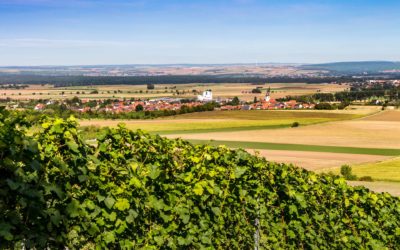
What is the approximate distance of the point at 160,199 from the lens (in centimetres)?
650

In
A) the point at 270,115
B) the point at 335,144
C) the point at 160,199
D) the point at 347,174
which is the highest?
the point at 160,199

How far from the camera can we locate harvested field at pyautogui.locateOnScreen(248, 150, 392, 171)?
5075 centimetres

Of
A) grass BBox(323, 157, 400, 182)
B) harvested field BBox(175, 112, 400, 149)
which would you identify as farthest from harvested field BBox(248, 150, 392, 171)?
harvested field BBox(175, 112, 400, 149)

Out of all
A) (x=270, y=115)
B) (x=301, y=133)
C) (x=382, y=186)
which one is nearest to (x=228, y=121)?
(x=270, y=115)

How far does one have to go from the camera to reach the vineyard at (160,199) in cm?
445

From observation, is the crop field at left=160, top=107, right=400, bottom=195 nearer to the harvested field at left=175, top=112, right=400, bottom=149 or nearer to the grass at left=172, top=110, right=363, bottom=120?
the harvested field at left=175, top=112, right=400, bottom=149

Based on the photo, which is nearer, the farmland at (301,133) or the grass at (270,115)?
the farmland at (301,133)

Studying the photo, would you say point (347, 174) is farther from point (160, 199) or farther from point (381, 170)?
point (160, 199)

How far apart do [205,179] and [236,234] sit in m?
1.29

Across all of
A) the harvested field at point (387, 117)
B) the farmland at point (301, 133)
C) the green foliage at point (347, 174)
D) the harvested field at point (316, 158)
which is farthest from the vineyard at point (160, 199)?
the harvested field at point (387, 117)

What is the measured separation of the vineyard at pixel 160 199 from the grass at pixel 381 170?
32924 mm

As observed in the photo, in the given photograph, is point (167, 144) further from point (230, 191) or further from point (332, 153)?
point (332, 153)

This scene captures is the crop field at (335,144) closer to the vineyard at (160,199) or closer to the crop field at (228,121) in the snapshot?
the crop field at (228,121)

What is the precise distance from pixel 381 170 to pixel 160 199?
43.8m
